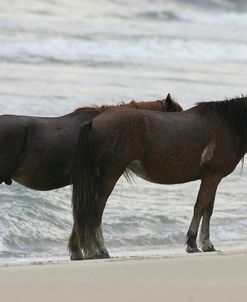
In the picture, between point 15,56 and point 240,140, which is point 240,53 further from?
point 240,140

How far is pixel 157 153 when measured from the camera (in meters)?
6.72

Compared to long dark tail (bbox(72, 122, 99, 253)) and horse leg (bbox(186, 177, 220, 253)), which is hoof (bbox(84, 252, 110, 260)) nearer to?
long dark tail (bbox(72, 122, 99, 253))

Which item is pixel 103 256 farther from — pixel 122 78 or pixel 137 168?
pixel 122 78

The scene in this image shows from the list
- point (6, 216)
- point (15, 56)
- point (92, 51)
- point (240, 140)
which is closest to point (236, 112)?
point (240, 140)

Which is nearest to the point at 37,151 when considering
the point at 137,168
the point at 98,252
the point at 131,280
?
the point at 137,168

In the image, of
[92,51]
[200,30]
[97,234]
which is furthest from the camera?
[200,30]

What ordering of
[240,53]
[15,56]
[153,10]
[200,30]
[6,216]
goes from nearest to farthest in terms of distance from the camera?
[6,216] < [15,56] < [240,53] < [200,30] < [153,10]

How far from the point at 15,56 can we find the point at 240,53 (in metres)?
7.42

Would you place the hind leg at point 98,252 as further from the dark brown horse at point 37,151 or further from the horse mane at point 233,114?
the horse mane at point 233,114

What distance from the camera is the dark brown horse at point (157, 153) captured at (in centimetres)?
658

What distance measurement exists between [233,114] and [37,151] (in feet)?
4.95

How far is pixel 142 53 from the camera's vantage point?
82.5 feet

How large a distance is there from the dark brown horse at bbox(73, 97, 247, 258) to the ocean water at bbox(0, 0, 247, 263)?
78cm

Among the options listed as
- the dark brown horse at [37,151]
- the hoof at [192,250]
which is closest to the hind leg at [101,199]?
the dark brown horse at [37,151]
